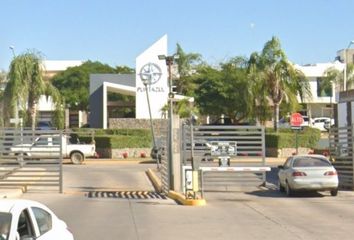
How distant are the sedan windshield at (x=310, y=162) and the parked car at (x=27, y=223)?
1632 cm

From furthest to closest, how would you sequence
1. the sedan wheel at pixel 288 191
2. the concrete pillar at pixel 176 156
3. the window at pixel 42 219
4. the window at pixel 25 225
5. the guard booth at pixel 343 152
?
the guard booth at pixel 343 152, the concrete pillar at pixel 176 156, the sedan wheel at pixel 288 191, the window at pixel 42 219, the window at pixel 25 225

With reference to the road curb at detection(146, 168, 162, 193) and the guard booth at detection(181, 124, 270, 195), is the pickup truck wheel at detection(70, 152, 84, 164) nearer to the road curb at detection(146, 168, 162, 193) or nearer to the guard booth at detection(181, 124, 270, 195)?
the road curb at detection(146, 168, 162, 193)

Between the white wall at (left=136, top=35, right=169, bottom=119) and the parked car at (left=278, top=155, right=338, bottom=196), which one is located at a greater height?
the white wall at (left=136, top=35, right=169, bottom=119)

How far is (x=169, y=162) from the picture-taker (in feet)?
81.1

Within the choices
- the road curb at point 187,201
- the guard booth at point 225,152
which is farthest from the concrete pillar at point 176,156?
the road curb at point 187,201

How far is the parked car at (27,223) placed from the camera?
6.82 metres

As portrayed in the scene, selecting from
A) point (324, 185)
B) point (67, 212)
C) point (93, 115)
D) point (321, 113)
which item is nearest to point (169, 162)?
point (324, 185)

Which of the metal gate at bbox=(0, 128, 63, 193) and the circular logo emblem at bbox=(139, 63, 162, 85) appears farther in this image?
the circular logo emblem at bbox=(139, 63, 162, 85)

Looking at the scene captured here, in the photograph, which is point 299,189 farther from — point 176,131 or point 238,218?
point 238,218

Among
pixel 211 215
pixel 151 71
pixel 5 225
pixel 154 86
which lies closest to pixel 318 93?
pixel 154 86

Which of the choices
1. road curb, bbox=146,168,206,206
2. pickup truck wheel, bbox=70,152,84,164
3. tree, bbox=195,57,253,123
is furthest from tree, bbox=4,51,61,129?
tree, bbox=195,57,253,123

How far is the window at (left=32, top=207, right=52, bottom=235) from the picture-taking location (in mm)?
7664

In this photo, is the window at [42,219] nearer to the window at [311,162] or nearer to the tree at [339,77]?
the window at [311,162]

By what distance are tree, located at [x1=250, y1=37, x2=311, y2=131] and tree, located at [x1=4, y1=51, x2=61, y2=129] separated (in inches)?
622
